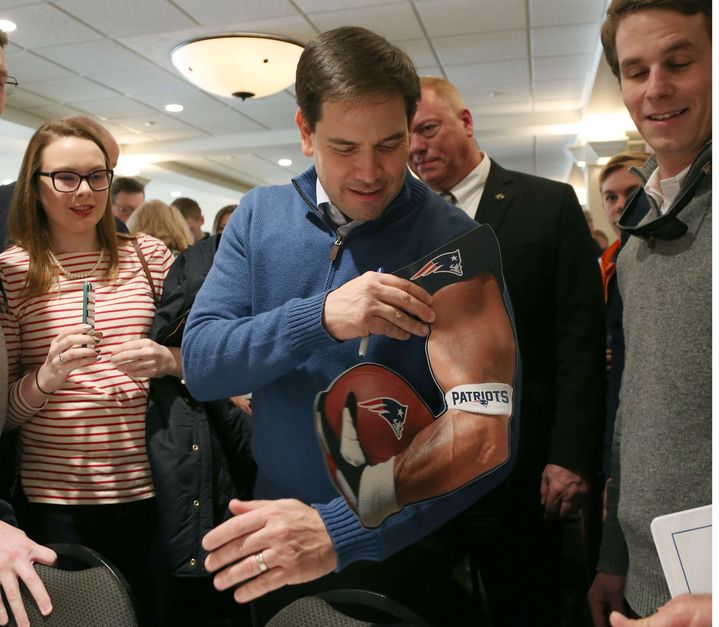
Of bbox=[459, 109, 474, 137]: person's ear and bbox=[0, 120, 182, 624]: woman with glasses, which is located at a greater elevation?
bbox=[459, 109, 474, 137]: person's ear

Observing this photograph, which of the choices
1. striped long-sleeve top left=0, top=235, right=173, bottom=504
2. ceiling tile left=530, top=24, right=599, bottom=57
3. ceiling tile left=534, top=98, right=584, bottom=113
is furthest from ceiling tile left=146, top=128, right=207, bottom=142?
striped long-sleeve top left=0, top=235, right=173, bottom=504

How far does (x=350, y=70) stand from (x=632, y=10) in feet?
1.34

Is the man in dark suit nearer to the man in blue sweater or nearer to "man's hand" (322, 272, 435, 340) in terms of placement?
the man in blue sweater

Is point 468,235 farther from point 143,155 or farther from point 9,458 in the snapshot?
point 143,155

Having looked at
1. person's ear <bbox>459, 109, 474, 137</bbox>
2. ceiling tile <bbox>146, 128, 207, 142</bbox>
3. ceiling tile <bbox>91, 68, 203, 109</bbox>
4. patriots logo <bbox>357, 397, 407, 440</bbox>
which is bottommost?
patriots logo <bbox>357, 397, 407, 440</bbox>

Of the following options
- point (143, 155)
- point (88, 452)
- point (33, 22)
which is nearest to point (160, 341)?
point (88, 452)

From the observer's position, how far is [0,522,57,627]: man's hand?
3.35 feet

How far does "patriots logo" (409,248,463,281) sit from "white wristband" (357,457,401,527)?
185 mm

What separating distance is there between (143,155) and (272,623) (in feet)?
27.3

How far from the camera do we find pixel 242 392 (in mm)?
828

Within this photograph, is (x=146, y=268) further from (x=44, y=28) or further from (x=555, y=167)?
(x=555, y=167)

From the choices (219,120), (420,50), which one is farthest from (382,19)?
(219,120)

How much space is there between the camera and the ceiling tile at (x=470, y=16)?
4.38 metres

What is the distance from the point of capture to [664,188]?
978 millimetres
